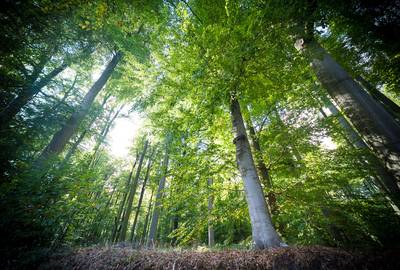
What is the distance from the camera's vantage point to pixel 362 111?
9.23ft

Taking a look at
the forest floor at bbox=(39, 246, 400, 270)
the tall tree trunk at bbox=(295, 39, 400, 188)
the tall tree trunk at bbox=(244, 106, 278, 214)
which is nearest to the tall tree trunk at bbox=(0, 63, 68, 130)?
the forest floor at bbox=(39, 246, 400, 270)

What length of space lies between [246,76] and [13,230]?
18.9ft

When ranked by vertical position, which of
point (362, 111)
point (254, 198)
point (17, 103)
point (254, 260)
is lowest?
point (254, 260)

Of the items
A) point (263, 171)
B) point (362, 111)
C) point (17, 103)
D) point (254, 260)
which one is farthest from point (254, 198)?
point (17, 103)

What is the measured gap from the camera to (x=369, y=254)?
1922mm

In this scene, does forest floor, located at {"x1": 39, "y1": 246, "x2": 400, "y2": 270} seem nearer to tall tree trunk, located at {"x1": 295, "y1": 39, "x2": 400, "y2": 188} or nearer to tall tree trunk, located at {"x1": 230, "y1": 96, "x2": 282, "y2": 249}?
tall tree trunk, located at {"x1": 230, "y1": 96, "x2": 282, "y2": 249}

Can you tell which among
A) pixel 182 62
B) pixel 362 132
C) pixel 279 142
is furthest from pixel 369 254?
pixel 182 62

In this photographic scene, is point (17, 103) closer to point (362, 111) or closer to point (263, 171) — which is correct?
point (263, 171)

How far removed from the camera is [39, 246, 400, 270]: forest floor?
6.09 ft

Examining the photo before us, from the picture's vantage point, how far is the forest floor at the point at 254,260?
73.1 inches

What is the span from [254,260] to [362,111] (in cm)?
285

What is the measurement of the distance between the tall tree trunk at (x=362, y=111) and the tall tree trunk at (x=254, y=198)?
1872 millimetres

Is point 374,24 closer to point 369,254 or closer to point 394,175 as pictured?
point 394,175

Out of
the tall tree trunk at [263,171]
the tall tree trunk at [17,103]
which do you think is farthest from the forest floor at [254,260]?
the tall tree trunk at [17,103]
